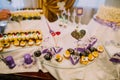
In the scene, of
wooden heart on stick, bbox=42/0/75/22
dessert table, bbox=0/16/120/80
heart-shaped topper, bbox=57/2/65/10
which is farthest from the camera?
wooden heart on stick, bbox=42/0/75/22

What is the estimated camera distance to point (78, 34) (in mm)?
1087

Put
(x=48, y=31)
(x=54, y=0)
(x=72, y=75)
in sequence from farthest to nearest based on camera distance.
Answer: (x=54, y=0), (x=48, y=31), (x=72, y=75)

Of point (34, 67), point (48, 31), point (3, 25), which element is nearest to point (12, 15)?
point (3, 25)

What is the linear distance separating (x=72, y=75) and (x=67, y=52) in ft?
0.51

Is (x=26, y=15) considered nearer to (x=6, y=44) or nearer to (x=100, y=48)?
(x=6, y=44)

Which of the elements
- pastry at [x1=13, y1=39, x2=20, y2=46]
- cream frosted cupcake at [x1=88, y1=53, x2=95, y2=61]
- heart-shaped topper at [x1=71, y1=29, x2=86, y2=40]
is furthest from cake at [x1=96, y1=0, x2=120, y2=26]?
pastry at [x1=13, y1=39, x2=20, y2=46]

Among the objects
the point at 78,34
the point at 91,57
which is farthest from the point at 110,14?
the point at 91,57

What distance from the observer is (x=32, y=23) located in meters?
1.22

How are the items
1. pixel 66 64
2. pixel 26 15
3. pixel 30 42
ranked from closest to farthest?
pixel 66 64 < pixel 30 42 < pixel 26 15

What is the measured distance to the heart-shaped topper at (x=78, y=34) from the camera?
1.07 meters

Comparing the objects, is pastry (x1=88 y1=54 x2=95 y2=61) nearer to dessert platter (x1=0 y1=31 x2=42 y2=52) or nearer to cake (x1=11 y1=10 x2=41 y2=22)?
dessert platter (x1=0 y1=31 x2=42 y2=52)

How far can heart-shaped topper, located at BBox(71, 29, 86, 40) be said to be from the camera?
1.07 meters

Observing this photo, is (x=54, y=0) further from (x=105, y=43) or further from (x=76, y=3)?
(x=105, y=43)

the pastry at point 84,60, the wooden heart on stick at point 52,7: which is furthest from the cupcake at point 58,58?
the wooden heart on stick at point 52,7
